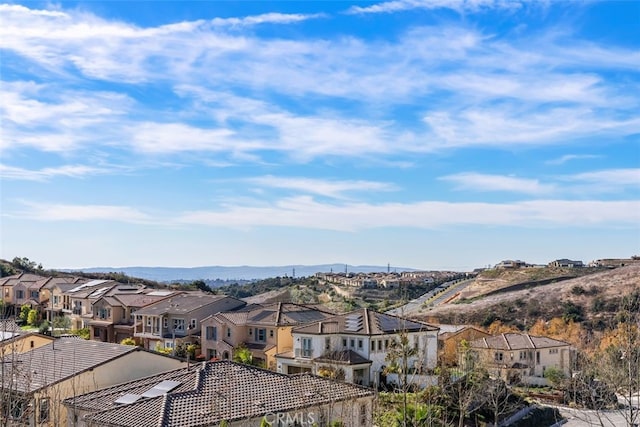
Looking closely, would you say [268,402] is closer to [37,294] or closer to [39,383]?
[39,383]

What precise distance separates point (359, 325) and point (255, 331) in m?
7.12

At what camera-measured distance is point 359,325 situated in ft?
124

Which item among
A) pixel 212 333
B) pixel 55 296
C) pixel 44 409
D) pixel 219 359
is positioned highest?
pixel 55 296

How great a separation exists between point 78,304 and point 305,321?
2414cm

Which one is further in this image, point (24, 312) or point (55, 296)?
point (55, 296)

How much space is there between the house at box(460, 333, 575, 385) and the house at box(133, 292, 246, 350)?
55.1 ft

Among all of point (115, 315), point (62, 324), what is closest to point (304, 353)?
point (115, 315)

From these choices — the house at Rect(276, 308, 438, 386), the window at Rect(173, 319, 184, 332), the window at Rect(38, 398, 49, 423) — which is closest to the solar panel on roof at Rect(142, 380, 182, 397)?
the window at Rect(38, 398, 49, 423)

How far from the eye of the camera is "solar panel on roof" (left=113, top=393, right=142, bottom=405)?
764 inches

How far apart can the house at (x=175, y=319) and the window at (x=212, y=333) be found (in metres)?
2.38

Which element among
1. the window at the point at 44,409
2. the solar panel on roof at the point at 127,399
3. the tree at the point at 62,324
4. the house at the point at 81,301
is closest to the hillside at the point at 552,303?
the house at the point at 81,301

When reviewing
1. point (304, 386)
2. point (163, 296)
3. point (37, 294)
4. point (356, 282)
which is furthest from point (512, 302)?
point (304, 386)

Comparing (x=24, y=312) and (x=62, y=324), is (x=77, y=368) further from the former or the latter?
(x=24, y=312)

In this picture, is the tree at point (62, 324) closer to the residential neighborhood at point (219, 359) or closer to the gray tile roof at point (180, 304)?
the residential neighborhood at point (219, 359)
